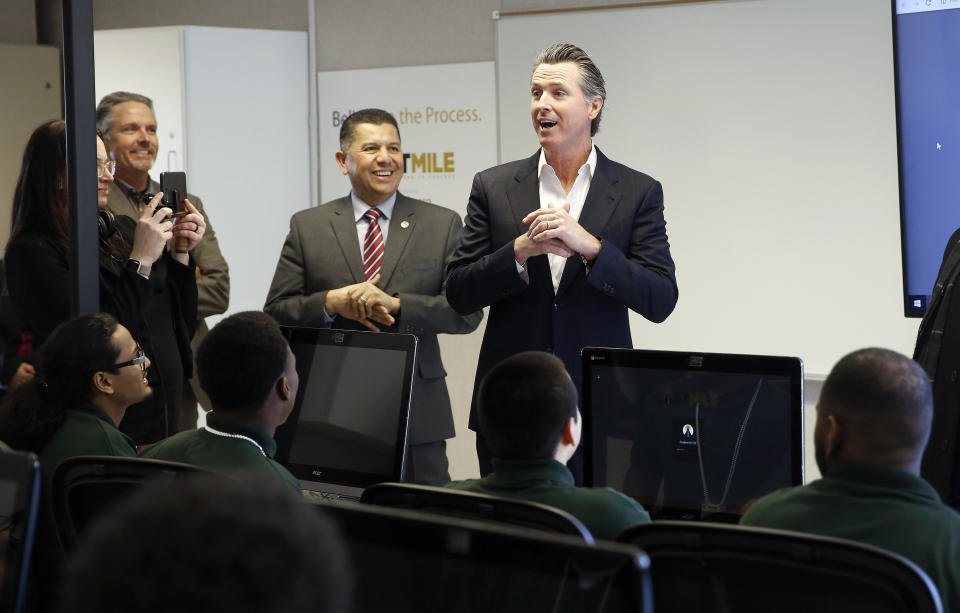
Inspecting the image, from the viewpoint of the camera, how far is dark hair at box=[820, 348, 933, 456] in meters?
1.58

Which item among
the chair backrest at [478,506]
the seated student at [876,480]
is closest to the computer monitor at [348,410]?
the chair backrest at [478,506]

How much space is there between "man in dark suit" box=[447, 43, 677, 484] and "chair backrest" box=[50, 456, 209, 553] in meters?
1.19

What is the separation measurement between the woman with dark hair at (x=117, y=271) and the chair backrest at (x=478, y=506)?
173cm

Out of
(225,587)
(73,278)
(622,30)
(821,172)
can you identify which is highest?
(622,30)

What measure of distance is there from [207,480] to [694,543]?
2.47 feet

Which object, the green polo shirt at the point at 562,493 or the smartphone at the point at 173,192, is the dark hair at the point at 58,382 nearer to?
the smartphone at the point at 173,192

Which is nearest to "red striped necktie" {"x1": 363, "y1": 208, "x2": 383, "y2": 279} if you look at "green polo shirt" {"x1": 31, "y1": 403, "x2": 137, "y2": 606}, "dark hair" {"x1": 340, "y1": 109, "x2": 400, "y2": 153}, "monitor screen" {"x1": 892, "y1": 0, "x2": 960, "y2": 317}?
"dark hair" {"x1": 340, "y1": 109, "x2": 400, "y2": 153}

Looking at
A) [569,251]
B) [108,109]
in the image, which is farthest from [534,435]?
[108,109]

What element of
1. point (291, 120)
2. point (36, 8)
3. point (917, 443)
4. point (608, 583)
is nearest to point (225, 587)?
point (608, 583)

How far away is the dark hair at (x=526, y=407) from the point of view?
5.83ft

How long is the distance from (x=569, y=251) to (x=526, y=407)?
911 mm

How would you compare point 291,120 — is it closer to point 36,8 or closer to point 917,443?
point 36,8

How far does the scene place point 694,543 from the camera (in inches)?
48.9

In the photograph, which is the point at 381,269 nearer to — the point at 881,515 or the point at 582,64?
the point at 582,64
